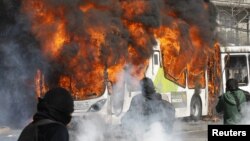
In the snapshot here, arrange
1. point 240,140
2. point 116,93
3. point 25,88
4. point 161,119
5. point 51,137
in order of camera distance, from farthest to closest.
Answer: point 116,93 → point 25,88 → point 161,119 → point 240,140 → point 51,137

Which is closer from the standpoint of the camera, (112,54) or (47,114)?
(47,114)

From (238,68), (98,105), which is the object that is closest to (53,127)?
(98,105)

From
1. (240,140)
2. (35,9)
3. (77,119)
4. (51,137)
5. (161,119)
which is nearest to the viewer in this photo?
(51,137)

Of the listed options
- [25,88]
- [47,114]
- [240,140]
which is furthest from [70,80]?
[47,114]

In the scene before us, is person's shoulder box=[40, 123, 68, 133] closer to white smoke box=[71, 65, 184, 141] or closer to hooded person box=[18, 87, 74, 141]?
hooded person box=[18, 87, 74, 141]

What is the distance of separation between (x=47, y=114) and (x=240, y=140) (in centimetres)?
253

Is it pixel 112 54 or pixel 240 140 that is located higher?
pixel 112 54

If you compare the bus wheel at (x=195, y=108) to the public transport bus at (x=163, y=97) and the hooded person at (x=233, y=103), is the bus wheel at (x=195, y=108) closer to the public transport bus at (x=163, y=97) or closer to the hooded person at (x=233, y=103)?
the public transport bus at (x=163, y=97)

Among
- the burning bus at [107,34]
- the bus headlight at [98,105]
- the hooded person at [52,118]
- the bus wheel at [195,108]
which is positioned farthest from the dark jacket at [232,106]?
the bus wheel at [195,108]

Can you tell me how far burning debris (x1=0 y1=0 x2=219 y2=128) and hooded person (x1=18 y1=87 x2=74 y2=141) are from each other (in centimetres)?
635

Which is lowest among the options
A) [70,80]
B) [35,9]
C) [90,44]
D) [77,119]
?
[77,119]

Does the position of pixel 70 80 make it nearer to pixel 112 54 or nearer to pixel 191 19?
pixel 112 54

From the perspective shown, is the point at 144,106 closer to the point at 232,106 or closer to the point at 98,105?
the point at 232,106

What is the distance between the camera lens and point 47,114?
3525 mm
